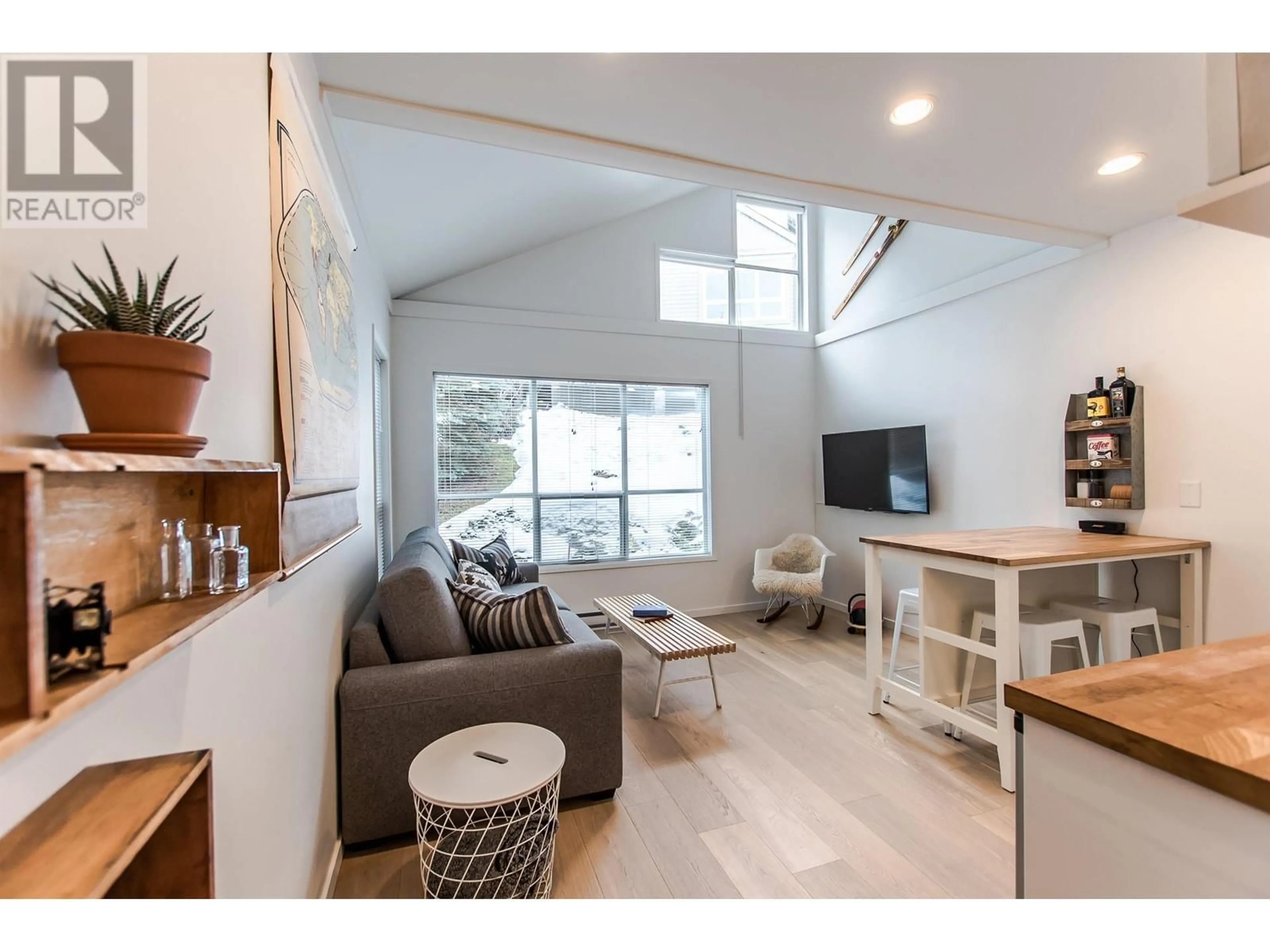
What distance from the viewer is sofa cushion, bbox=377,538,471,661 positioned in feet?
6.55

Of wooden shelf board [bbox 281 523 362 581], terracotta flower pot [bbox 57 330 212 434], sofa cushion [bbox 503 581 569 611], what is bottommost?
sofa cushion [bbox 503 581 569 611]

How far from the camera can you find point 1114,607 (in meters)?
2.62

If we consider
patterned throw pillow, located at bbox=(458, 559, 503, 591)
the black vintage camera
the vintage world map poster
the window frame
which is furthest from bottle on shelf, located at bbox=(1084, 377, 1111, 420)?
the black vintage camera

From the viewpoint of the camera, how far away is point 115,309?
0.54 meters

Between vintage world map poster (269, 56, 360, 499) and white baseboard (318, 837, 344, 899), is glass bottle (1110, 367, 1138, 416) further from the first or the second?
white baseboard (318, 837, 344, 899)

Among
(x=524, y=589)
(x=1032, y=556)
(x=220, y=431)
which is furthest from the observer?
(x=524, y=589)

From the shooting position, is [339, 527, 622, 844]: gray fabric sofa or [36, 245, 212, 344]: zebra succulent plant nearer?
[36, 245, 212, 344]: zebra succulent plant

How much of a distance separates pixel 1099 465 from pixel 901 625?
53.9 inches

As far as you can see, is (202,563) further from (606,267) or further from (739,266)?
(739,266)

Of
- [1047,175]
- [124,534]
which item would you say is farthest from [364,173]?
[1047,175]

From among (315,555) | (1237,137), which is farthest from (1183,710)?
(315,555)

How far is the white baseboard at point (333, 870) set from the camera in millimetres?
1624

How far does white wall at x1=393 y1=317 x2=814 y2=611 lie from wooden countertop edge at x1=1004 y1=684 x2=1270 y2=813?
3780 millimetres

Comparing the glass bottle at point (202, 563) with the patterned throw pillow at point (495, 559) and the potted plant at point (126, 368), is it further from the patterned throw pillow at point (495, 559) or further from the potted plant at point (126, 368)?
the patterned throw pillow at point (495, 559)
